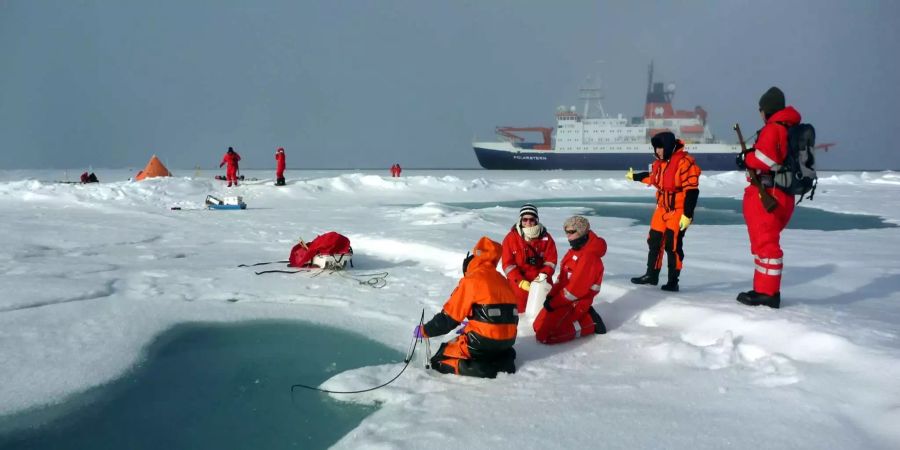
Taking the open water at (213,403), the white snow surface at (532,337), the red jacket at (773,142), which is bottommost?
the open water at (213,403)

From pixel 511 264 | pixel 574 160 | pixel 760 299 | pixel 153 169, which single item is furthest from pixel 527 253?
pixel 574 160

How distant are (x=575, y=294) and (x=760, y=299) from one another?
1453 millimetres

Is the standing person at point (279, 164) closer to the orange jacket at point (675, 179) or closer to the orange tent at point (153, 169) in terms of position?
the orange tent at point (153, 169)

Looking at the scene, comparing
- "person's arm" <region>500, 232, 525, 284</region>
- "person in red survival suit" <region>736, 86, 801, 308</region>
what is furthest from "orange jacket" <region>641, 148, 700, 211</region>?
"person's arm" <region>500, 232, 525, 284</region>

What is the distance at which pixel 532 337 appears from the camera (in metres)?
3.76

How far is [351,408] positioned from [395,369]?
50 centimetres

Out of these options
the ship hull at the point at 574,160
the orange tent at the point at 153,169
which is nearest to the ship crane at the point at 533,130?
the ship hull at the point at 574,160

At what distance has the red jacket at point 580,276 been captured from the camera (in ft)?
11.5

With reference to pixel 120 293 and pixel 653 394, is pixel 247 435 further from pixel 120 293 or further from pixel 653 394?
pixel 120 293

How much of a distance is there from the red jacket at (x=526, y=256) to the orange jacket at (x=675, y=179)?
1079mm

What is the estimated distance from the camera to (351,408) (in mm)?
2744

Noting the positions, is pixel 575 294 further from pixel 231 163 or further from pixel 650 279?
pixel 231 163

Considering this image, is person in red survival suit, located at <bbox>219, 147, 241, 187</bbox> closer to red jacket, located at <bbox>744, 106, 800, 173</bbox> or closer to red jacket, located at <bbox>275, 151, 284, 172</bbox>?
red jacket, located at <bbox>275, 151, 284, 172</bbox>

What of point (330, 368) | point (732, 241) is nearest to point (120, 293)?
point (330, 368)
